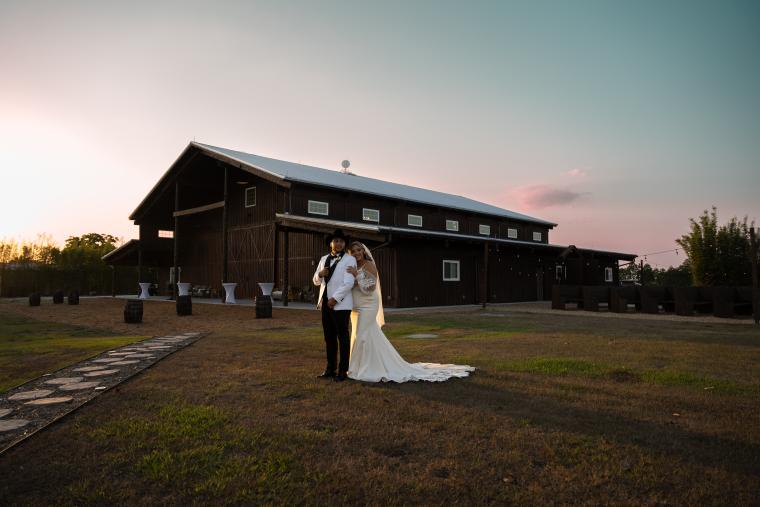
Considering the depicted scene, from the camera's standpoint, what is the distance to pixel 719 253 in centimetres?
2291

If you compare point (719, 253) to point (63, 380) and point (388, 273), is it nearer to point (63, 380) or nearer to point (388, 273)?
point (388, 273)

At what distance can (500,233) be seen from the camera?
30.5 meters

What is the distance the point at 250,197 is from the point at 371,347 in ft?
65.9

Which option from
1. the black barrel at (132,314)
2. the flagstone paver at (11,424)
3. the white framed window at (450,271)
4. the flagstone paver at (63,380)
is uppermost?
the white framed window at (450,271)

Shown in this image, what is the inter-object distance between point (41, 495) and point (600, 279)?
30.2 meters

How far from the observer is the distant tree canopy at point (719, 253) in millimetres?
22297

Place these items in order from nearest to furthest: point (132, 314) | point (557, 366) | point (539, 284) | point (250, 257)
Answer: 1. point (557, 366)
2. point (132, 314)
3. point (250, 257)
4. point (539, 284)

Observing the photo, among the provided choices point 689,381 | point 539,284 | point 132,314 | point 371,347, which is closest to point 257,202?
point 132,314

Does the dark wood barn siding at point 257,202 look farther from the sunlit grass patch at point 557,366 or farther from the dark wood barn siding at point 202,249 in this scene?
the sunlit grass patch at point 557,366

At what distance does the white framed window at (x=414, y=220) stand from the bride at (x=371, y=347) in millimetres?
18860

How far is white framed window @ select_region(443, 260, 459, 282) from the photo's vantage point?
19094 mm

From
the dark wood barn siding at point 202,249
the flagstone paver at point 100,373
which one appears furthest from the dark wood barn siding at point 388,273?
the dark wood barn siding at point 202,249

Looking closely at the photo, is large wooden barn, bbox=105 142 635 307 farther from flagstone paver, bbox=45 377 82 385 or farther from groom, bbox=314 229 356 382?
flagstone paver, bbox=45 377 82 385

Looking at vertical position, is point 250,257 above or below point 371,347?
above
